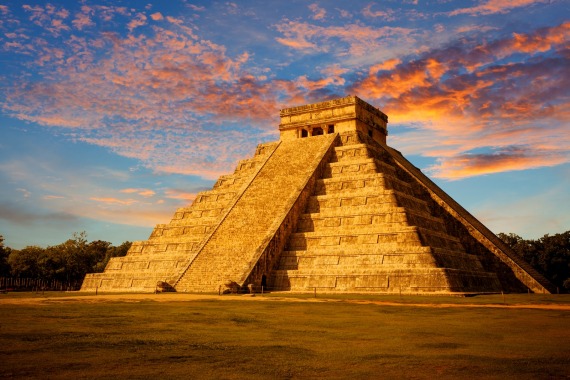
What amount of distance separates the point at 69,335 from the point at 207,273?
2004 centimetres

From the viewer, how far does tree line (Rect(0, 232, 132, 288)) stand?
58781mm

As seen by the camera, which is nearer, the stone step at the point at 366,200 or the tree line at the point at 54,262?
the stone step at the point at 366,200

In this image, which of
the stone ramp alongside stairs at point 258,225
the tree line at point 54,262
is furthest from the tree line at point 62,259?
the stone ramp alongside stairs at point 258,225

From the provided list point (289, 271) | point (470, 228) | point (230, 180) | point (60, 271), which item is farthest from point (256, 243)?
point (60, 271)

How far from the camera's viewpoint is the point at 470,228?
34906 mm

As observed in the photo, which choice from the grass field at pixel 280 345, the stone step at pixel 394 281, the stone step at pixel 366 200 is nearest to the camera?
the grass field at pixel 280 345

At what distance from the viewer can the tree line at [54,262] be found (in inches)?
2314

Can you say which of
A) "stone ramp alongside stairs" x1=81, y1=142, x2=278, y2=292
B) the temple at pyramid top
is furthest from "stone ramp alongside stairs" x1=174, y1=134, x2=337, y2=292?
the temple at pyramid top

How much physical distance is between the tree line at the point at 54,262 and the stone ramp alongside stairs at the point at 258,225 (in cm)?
2946

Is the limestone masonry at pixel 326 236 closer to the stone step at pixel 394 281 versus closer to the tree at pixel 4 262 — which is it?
the stone step at pixel 394 281

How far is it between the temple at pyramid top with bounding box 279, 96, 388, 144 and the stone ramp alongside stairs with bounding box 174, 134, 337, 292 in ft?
8.98

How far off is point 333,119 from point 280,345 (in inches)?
1369

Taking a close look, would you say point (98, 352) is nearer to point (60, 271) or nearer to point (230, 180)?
point (230, 180)

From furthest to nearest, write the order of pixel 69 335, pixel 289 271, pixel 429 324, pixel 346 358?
pixel 289 271 → pixel 429 324 → pixel 69 335 → pixel 346 358
